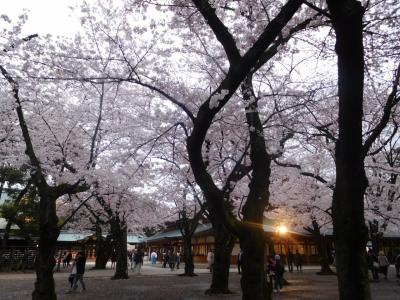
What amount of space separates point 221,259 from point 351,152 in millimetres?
10861

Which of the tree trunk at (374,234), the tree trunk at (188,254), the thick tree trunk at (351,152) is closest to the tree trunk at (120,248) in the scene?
the tree trunk at (188,254)

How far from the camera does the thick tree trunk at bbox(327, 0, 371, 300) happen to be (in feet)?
12.7

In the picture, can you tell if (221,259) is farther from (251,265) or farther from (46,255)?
(251,265)

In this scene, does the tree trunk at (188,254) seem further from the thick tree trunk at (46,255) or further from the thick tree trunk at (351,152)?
the thick tree trunk at (351,152)

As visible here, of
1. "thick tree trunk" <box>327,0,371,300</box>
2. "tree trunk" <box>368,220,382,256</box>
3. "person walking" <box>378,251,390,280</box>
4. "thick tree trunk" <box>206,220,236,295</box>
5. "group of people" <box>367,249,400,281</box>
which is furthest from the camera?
"tree trunk" <box>368,220,382,256</box>

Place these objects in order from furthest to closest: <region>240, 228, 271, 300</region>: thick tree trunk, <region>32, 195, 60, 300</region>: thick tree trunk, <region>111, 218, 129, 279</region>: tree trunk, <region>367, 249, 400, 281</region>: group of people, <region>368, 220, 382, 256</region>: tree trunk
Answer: <region>368, 220, 382, 256</region>: tree trunk, <region>111, 218, 129, 279</region>: tree trunk, <region>367, 249, 400, 281</region>: group of people, <region>32, 195, 60, 300</region>: thick tree trunk, <region>240, 228, 271, 300</region>: thick tree trunk

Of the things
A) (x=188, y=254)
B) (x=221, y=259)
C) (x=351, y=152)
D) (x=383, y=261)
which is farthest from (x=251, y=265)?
(x=188, y=254)

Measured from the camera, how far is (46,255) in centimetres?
984

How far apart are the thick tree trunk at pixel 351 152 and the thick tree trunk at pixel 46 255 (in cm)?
818

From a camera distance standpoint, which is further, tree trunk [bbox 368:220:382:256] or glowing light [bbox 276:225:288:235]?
glowing light [bbox 276:225:288:235]

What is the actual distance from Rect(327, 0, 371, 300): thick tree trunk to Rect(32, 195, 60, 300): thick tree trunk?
26.8ft

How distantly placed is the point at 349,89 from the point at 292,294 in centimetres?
1176

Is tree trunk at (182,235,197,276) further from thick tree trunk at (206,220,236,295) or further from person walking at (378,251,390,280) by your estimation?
person walking at (378,251,390,280)

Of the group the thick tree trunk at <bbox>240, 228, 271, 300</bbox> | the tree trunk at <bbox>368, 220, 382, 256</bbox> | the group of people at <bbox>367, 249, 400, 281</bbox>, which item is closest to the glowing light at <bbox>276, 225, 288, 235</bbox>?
the tree trunk at <bbox>368, 220, 382, 256</bbox>
